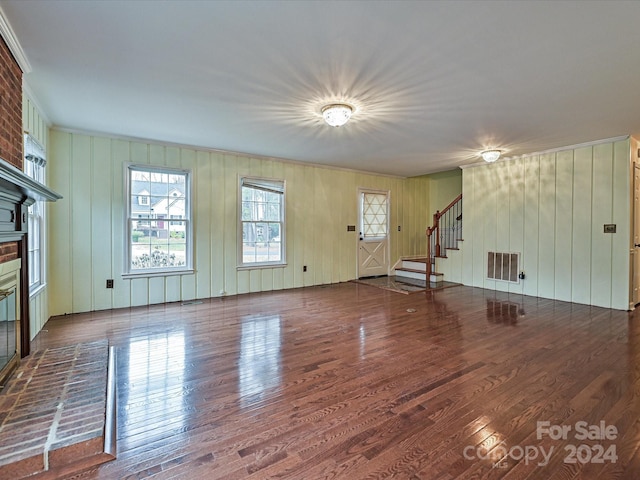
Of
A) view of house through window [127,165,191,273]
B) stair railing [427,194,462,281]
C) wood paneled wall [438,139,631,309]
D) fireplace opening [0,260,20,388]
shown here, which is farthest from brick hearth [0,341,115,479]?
stair railing [427,194,462,281]

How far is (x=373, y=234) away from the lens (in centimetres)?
787

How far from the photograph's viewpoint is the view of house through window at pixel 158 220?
500cm

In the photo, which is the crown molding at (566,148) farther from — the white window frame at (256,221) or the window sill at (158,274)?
the window sill at (158,274)

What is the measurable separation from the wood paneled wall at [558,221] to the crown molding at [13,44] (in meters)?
6.89

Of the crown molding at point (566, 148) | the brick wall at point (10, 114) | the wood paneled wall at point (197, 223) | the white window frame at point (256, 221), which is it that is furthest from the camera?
the white window frame at point (256, 221)

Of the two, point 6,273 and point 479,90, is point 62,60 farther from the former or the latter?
point 479,90

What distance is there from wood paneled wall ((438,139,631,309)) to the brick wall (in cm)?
695

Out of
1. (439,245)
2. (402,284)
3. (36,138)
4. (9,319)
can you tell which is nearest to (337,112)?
(9,319)

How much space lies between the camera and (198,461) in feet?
5.54

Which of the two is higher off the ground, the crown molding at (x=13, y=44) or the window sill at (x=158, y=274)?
the crown molding at (x=13, y=44)

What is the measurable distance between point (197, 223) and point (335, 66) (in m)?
3.71

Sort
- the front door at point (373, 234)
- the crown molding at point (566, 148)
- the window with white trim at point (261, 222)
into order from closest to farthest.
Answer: the crown molding at point (566, 148) → the window with white trim at point (261, 222) → the front door at point (373, 234)

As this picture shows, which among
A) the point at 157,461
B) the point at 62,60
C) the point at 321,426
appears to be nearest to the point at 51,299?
the point at 62,60

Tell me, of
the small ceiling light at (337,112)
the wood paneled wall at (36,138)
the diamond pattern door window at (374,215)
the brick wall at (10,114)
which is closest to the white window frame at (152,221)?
the wood paneled wall at (36,138)
